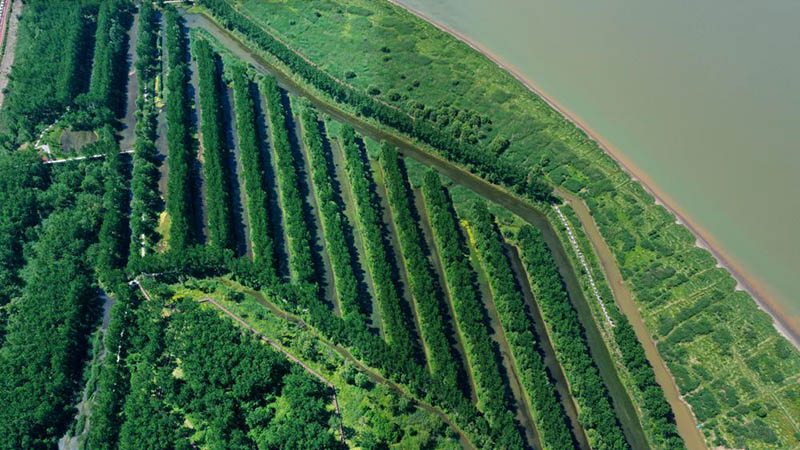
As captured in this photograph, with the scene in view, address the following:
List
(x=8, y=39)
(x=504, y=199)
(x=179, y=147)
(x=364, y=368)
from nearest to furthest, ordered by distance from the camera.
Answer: (x=364, y=368) < (x=179, y=147) < (x=504, y=199) < (x=8, y=39)

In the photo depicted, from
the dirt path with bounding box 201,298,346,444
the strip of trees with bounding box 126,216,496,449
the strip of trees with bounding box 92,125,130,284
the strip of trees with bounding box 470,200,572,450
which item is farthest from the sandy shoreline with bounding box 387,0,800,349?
the strip of trees with bounding box 92,125,130,284

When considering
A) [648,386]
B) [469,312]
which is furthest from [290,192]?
[648,386]

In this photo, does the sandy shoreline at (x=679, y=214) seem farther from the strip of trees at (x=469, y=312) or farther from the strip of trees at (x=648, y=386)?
the strip of trees at (x=469, y=312)

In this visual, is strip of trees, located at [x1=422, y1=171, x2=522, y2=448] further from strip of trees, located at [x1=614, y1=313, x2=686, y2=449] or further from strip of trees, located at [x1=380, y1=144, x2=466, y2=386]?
strip of trees, located at [x1=614, y1=313, x2=686, y2=449]

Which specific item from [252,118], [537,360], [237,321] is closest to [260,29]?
[252,118]

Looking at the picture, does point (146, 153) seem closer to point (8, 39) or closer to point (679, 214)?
point (8, 39)

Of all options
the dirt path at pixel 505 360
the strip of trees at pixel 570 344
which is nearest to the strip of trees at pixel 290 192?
the dirt path at pixel 505 360
